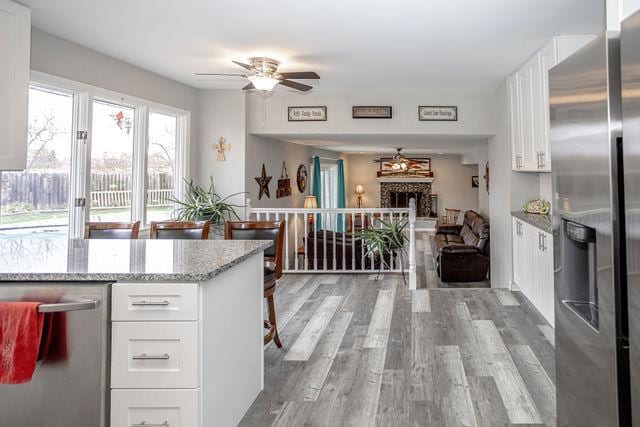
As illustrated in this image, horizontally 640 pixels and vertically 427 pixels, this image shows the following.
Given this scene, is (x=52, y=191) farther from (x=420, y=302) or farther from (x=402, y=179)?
(x=402, y=179)

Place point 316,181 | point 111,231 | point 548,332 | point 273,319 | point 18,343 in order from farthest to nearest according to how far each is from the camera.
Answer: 1. point 316,181
2. point 548,332
3. point 111,231
4. point 273,319
5. point 18,343

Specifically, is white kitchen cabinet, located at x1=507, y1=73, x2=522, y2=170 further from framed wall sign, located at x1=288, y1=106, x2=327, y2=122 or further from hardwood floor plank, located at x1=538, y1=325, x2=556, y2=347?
framed wall sign, located at x1=288, y1=106, x2=327, y2=122

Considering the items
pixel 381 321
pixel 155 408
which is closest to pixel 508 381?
pixel 381 321

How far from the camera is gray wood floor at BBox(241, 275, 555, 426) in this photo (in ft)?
7.82

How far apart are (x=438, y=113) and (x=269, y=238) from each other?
12.4 ft

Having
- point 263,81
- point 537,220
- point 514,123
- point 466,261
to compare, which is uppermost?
point 263,81

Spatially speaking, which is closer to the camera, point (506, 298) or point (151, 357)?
point (151, 357)

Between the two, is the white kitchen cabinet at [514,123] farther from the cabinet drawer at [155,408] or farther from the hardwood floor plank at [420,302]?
the cabinet drawer at [155,408]

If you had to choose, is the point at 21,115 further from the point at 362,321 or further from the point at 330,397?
the point at 362,321

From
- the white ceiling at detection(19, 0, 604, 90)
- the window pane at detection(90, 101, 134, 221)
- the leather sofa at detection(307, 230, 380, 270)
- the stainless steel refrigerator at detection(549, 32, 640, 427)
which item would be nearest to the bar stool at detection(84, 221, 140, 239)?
the window pane at detection(90, 101, 134, 221)

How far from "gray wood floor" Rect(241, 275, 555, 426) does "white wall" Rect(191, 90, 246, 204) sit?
2030mm

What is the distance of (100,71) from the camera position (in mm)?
4352

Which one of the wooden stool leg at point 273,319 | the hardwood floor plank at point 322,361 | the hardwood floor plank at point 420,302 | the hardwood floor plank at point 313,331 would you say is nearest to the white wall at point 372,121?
the hardwood floor plank at point 420,302

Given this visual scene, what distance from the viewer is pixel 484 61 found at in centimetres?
455
